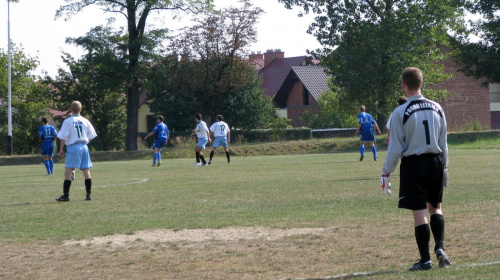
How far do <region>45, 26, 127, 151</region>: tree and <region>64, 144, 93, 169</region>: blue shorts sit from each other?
3344cm

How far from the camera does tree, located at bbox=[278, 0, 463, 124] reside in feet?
166

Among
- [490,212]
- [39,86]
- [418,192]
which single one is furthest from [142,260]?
[39,86]

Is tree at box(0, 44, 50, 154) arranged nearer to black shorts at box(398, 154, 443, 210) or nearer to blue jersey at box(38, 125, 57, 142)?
blue jersey at box(38, 125, 57, 142)

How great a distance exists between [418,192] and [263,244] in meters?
2.37

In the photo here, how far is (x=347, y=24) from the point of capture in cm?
5119

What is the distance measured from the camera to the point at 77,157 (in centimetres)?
1471

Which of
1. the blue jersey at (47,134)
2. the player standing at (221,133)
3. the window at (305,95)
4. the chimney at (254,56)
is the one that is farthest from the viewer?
the window at (305,95)

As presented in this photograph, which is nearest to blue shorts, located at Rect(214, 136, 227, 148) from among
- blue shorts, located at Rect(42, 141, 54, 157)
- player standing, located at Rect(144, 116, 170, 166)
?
player standing, located at Rect(144, 116, 170, 166)

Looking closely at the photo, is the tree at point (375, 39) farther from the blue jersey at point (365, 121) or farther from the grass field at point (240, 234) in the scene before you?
the grass field at point (240, 234)

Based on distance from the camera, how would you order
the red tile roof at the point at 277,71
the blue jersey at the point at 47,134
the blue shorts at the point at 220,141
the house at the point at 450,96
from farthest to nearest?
the red tile roof at the point at 277,71
the house at the point at 450,96
the blue shorts at the point at 220,141
the blue jersey at the point at 47,134

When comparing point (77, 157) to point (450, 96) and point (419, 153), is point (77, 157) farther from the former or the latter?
point (450, 96)

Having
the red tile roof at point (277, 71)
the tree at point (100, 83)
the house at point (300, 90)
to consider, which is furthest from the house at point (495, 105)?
the tree at point (100, 83)

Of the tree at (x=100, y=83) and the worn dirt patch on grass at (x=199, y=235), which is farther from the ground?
the tree at (x=100, y=83)

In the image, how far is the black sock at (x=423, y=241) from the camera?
7.18 meters
